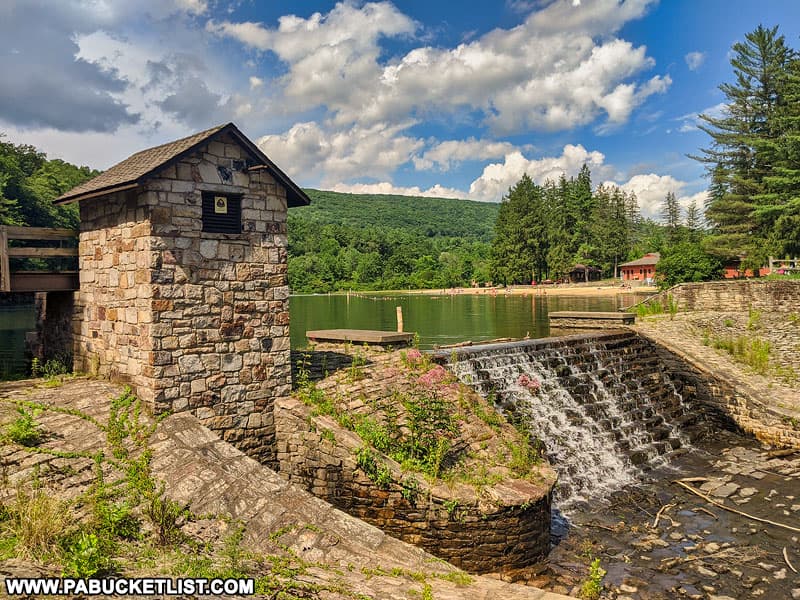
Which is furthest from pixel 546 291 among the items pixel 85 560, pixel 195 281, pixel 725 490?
pixel 85 560

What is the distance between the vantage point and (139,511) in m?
6.35

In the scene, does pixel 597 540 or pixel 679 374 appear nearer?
pixel 597 540

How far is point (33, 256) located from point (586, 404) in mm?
12314

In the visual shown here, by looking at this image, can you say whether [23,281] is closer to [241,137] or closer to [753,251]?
[241,137]

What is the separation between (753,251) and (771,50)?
12836 millimetres

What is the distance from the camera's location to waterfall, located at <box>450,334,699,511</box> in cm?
1162

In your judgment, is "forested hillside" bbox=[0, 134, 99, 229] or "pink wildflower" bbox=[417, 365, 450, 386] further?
"forested hillside" bbox=[0, 134, 99, 229]

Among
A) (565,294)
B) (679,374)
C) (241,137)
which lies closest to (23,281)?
(241,137)

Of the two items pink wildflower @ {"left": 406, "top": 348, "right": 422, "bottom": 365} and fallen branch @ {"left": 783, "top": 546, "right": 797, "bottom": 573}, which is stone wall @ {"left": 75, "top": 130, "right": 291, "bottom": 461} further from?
fallen branch @ {"left": 783, "top": 546, "right": 797, "bottom": 573}

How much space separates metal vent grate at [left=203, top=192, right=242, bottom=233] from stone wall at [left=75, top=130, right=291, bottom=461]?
5.0 inches

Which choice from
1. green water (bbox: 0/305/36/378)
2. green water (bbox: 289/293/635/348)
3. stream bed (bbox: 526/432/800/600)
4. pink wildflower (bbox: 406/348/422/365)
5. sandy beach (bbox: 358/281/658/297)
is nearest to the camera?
stream bed (bbox: 526/432/800/600)

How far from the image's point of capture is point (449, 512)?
7.67 metres

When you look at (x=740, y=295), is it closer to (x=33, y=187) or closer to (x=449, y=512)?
(x=449, y=512)

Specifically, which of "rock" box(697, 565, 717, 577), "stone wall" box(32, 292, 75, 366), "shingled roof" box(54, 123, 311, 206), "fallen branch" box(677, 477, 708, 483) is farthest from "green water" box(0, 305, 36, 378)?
"fallen branch" box(677, 477, 708, 483)
